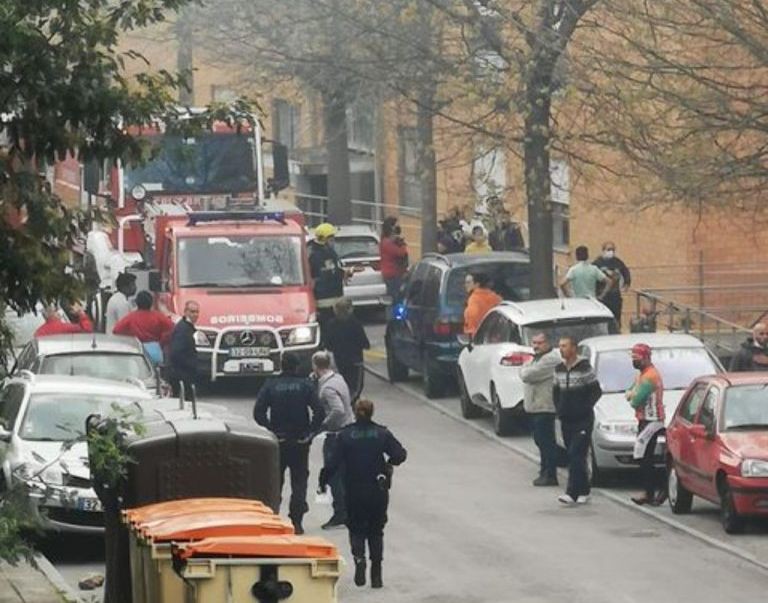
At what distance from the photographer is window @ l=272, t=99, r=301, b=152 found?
192ft

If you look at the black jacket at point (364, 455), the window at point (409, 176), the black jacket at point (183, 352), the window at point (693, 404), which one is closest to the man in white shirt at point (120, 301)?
the black jacket at point (183, 352)

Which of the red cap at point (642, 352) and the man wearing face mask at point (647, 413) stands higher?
the red cap at point (642, 352)

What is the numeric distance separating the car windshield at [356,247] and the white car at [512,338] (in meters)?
11.9

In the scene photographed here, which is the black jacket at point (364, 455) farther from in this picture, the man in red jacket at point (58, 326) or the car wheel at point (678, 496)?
the man in red jacket at point (58, 326)

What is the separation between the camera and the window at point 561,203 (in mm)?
34534

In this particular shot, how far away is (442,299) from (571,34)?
12.4ft

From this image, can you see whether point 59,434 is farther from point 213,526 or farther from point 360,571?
point 213,526

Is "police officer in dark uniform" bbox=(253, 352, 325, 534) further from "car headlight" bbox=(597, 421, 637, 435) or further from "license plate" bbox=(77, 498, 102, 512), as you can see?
"car headlight" bbox=(597, 421, 637, 435)

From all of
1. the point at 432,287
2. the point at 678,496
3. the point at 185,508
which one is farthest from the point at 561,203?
the point at 185,508

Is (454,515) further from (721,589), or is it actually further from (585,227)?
(585,227)

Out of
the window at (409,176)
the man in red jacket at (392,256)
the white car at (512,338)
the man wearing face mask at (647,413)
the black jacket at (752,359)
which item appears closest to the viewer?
the man wearing face mask at (647,413)

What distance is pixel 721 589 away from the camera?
61.3ft

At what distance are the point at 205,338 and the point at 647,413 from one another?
8220mm

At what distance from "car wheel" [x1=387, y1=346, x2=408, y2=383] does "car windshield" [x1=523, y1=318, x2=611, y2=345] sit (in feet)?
17.2
